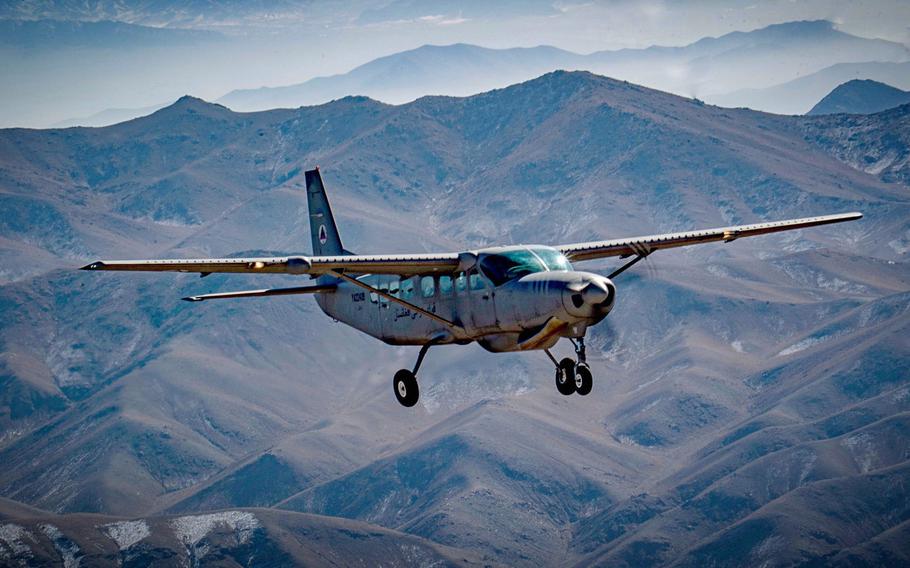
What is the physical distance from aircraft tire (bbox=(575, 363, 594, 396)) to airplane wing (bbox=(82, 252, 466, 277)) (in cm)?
672

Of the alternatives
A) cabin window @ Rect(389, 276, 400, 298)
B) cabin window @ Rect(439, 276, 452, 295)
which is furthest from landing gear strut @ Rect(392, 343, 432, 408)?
cabin window @ Rect(439, 276, 452, 295)

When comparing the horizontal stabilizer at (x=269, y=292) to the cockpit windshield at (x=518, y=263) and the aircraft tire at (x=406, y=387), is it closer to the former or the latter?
the aircraft tire at (x=406, y=387)

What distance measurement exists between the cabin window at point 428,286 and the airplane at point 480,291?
42mm

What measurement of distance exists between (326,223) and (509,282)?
2046cm

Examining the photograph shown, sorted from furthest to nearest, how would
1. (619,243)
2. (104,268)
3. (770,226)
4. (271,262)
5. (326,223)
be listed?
(326,223), (770,226), (619,243), (271,262), (104,268)

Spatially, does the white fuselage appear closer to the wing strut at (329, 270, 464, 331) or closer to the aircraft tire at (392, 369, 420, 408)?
the wing strut at (329, 270, 464, 331)

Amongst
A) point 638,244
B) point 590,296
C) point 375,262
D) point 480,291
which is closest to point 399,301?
point 375,262

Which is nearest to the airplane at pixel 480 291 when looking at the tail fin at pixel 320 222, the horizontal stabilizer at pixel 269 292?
the horizontal stabilizer at pixel 269 292

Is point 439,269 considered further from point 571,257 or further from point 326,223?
point 326,223

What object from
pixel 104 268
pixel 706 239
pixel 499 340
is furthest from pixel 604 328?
pixel 104 268

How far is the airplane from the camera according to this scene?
1981 inches

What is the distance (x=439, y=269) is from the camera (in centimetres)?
5528

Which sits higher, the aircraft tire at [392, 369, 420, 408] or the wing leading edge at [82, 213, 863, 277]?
the wing leading edge at [82, 213, 863, 277]

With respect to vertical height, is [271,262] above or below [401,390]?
above
